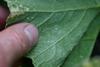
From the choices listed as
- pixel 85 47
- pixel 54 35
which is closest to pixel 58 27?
pixel 54 35

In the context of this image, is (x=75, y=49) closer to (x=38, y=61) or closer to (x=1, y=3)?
(x=38, y=61)

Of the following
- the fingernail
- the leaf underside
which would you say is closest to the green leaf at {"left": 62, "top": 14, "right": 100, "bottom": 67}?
the leaf underside

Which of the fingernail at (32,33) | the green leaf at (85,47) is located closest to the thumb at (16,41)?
the fingernail at (32,33)

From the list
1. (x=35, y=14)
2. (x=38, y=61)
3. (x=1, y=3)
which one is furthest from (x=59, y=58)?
(x=1, y=3)

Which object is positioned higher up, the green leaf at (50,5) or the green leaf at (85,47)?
the green leaf at (50,5)

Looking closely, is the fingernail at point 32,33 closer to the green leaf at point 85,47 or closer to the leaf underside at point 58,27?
the leaf underside at point 58,27

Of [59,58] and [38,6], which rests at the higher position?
[38,6]
